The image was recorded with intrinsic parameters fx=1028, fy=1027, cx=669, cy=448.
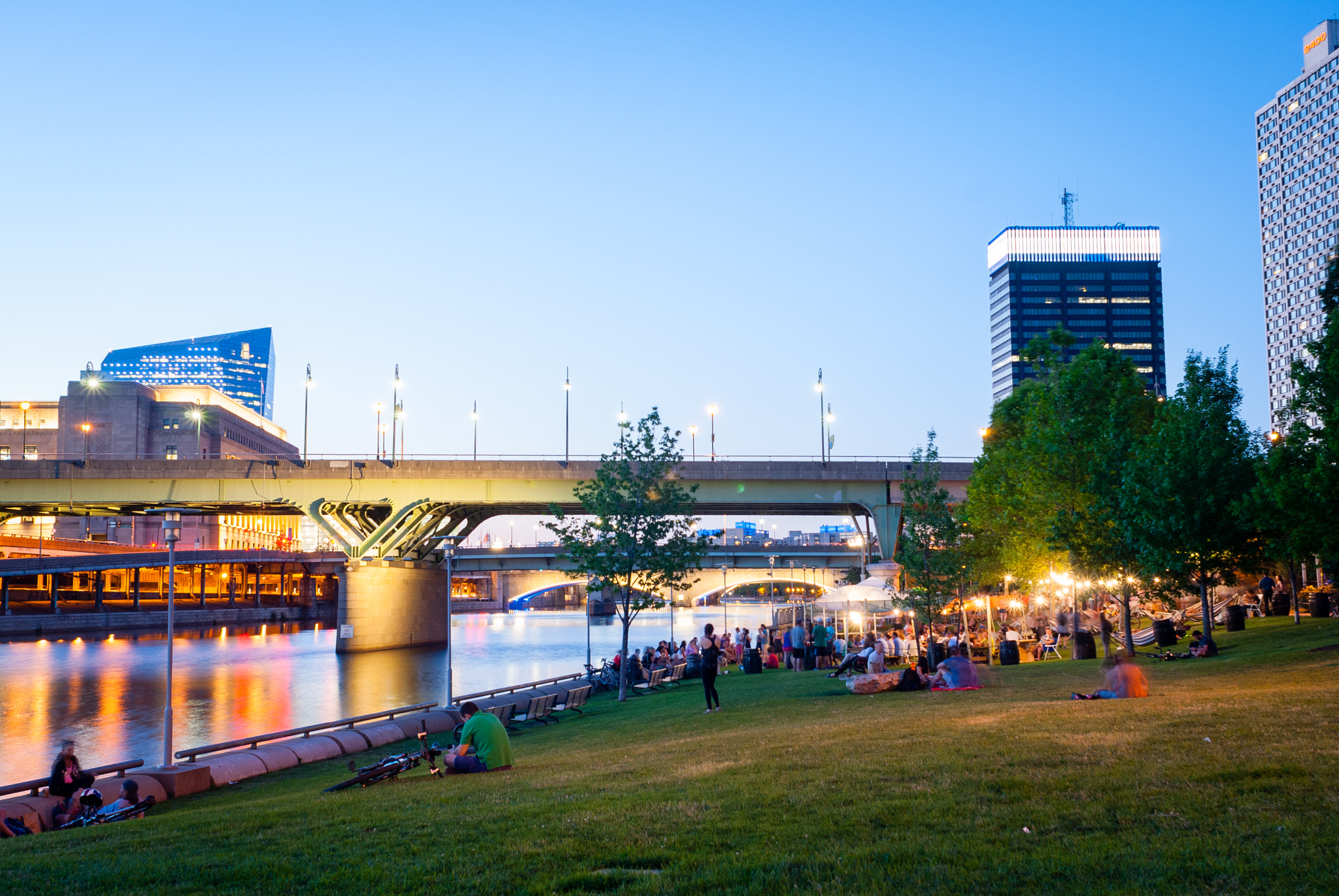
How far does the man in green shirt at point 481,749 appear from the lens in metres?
13.7

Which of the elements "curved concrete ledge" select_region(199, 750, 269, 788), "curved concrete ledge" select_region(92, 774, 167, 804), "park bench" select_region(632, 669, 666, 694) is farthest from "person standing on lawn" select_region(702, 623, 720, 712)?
"park bench" select_region(632, 669, 666, 694)

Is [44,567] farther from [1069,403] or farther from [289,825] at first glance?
[289,825]

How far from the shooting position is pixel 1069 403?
3753cm

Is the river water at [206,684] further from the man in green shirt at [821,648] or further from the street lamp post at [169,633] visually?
the man in green shirt at [821,648]

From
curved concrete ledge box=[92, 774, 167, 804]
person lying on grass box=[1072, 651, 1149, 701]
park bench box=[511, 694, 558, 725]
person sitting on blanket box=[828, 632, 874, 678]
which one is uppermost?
person lying on grass box=[1072, 651, 1149, 701]

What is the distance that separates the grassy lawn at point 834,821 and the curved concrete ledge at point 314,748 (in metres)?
4.70

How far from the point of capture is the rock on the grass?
21906 mm

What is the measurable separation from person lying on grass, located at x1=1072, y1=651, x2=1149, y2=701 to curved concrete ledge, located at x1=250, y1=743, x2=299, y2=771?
46.1ft

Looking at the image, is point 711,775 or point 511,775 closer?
point 711,775

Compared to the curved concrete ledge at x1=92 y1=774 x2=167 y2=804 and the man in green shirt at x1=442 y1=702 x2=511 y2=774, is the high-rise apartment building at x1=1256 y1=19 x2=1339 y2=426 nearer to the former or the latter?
the man in green shirt at x1=442 y1=702 x2=511 y2=774

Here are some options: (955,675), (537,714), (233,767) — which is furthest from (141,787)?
(955,675)

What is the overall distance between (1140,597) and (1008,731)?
32021mm

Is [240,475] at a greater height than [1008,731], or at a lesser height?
greater

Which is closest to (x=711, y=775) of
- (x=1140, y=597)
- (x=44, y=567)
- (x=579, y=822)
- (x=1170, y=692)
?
(x=579, y=822)
